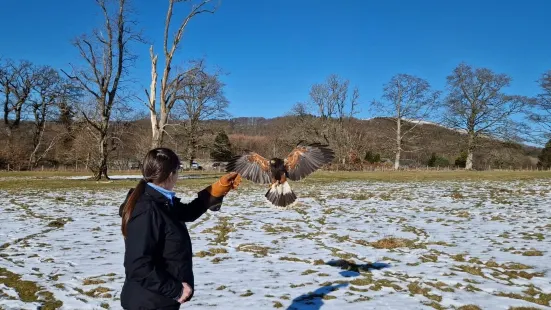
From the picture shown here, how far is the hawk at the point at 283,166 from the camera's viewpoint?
6.89 m

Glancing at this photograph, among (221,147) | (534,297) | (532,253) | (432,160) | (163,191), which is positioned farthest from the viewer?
(432,160)

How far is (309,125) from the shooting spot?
46719 mm

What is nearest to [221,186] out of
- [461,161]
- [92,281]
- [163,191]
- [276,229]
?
[163,191]

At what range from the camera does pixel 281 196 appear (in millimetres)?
6781

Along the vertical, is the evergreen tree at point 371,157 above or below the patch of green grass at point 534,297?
above

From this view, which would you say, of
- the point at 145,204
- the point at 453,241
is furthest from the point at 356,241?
the point at 145,204

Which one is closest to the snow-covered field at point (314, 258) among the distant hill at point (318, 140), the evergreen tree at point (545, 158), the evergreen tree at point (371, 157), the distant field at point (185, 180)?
the distant field at point (185, 180)

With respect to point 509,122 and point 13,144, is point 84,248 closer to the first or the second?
point 13,144

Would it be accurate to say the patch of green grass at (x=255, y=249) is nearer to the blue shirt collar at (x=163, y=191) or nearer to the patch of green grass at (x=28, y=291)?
the patch of green grass at (x=28, y=291)

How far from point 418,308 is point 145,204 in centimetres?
332

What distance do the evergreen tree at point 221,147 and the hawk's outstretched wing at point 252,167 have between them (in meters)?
35.6

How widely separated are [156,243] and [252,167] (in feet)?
17.2

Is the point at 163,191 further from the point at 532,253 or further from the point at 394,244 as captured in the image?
the point at 532,253

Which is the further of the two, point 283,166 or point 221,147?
point 221,147
